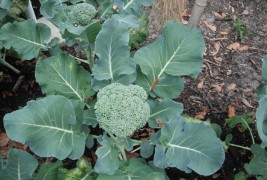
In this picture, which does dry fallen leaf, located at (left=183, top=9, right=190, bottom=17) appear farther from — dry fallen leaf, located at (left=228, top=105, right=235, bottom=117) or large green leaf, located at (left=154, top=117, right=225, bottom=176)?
large green leaf, located at (left=154, top=117, right=225, bottom=176)

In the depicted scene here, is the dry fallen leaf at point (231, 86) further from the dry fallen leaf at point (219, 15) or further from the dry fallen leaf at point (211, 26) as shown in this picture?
the dry fallen leaf at point (219, 15)

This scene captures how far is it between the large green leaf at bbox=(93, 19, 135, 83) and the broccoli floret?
143mm

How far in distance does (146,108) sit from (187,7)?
1.78 meters

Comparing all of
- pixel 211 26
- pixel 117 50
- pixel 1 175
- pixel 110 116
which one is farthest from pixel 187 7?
pixel 1 175

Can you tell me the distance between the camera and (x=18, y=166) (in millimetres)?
1643

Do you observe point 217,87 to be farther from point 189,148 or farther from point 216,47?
point 189,148

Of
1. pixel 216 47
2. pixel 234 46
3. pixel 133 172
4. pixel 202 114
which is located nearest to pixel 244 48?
pixel 234 46

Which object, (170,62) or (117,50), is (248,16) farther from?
(117,50)

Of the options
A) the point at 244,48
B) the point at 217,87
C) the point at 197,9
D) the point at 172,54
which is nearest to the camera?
the point at 172,54

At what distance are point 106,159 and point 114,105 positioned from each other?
0.25 metres

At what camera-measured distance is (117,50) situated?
1.64 m

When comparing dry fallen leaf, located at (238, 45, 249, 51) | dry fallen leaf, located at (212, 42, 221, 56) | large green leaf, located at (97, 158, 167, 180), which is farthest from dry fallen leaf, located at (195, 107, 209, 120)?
large green leaf, located at (97, 158, 167, 180)

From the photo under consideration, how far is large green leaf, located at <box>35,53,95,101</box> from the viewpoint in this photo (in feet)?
5.90

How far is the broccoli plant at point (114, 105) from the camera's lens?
1.51m
